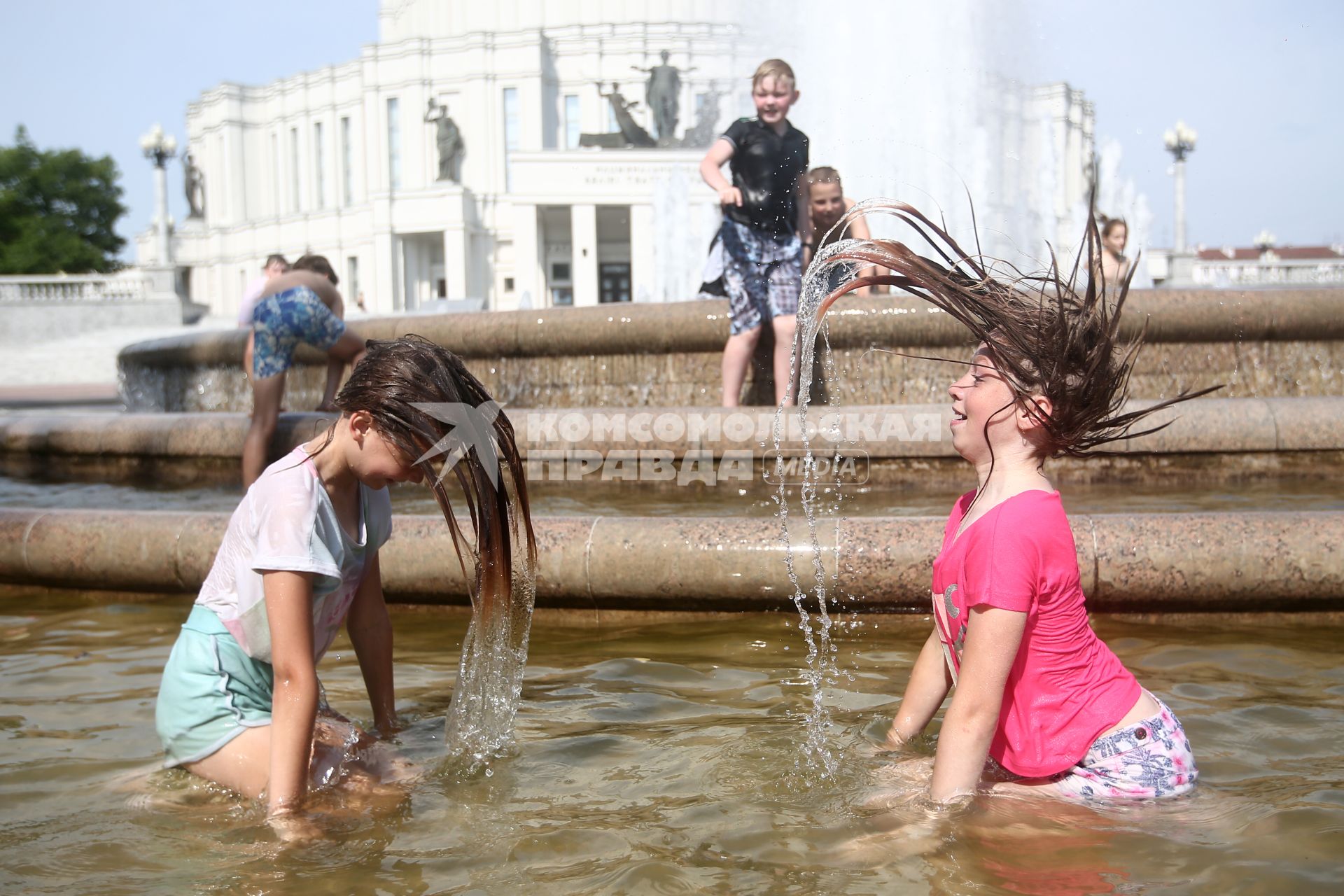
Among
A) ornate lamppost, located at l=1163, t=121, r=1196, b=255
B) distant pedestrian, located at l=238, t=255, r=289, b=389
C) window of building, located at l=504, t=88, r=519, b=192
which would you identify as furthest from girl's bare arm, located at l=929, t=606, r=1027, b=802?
window of building, located at l=504, t=88, r=519, b=192

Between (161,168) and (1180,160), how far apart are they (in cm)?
3493

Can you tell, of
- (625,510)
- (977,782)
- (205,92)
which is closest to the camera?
(977,782)

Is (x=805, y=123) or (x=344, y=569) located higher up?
(x=805, y=123)

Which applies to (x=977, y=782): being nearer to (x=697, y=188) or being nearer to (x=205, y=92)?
(x=697, y=188)

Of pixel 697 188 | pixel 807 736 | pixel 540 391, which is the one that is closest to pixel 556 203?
pixel 697 188

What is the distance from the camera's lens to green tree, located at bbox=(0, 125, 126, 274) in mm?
55969

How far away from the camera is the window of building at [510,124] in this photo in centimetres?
5600

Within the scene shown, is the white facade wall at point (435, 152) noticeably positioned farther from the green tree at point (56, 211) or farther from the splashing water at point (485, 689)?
the splashing water at point (485, 689)

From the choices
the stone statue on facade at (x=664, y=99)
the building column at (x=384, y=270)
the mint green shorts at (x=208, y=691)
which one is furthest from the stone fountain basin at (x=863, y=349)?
the building column at (x=384, y=270)

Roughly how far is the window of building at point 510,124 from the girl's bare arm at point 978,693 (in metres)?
55.9

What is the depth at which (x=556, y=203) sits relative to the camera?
4697 cm

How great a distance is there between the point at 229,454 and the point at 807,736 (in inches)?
191

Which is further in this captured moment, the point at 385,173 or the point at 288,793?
the point at 385,173

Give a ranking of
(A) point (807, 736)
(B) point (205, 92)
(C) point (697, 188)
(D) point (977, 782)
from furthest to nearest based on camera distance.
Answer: (B) point (205, 92) → (C) point (697, 188) → (A) point (807, 736) → (D) point (977, 782)
